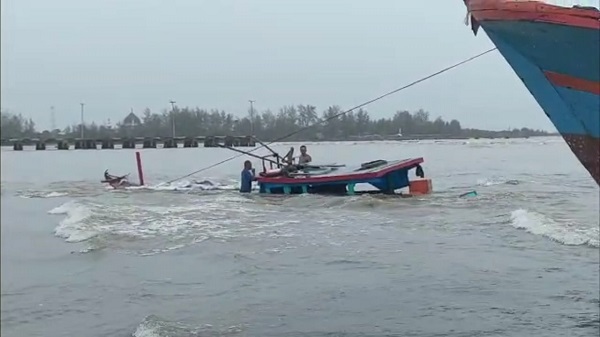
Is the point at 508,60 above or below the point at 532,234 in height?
above

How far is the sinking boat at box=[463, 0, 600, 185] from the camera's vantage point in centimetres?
623

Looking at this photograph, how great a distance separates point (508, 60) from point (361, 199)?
45.3ft

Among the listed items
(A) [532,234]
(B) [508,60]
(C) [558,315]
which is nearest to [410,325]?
(C) [558,315]

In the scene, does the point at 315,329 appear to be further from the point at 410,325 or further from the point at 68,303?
the point at 68,303

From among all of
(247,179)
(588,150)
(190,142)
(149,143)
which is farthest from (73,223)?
(190,142)

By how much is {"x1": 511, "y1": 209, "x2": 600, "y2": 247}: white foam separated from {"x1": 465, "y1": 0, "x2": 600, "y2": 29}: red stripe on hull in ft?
21.0

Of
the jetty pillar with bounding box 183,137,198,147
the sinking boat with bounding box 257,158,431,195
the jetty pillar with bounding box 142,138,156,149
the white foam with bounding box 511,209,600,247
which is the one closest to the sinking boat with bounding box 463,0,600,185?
the white foam with bounding box 511,209,600,247

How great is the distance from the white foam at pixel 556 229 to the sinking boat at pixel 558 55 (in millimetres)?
5709

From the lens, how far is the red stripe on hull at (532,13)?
6145mm

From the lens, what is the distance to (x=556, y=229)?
47.2 feet

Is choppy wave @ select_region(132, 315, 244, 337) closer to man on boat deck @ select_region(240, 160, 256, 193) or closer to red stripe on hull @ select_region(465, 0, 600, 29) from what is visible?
red stripe on hull @ select_region(465, 0, 600, 29)

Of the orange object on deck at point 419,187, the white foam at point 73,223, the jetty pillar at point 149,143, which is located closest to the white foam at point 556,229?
the orange object on deck at point 419,187

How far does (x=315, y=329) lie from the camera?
7.04m

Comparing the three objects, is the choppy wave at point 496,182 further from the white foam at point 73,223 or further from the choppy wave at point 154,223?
the white foam at point 73,223
